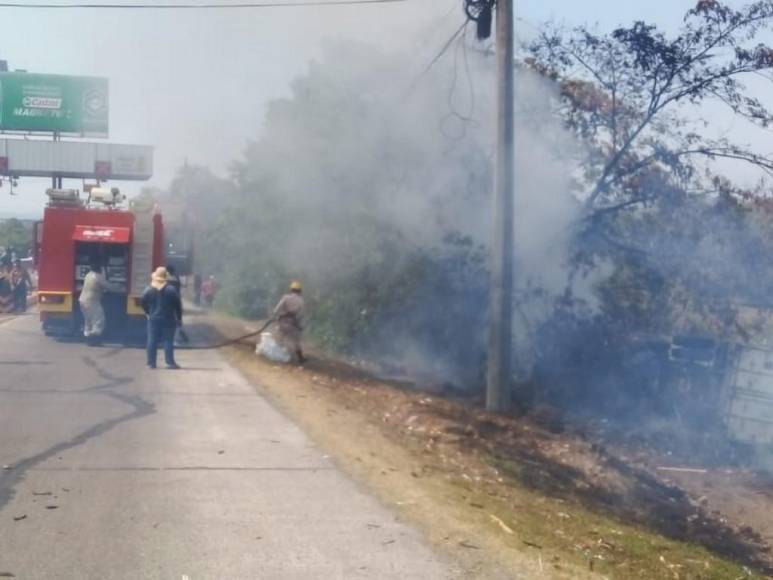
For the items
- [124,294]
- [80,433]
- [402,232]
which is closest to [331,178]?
[402,232]

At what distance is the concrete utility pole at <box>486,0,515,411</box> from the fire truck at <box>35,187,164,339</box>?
8.96m

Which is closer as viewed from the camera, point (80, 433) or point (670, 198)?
point (80, 433)

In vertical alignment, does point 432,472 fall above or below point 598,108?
below

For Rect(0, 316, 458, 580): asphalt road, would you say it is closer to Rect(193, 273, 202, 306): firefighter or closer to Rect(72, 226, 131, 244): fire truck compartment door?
Rect(72, 226, 131, 244): fire truck compartment door

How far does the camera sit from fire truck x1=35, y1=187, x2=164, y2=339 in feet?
69.5

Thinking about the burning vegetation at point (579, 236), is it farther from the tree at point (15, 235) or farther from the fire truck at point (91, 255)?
the tree at point (15, 235)

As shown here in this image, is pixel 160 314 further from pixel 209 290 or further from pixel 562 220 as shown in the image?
pixel 209 290

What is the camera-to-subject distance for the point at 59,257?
21.2m

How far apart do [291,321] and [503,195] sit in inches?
193

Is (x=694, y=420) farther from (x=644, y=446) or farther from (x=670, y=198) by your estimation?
(x=670, y=198)

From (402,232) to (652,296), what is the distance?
14.1ft

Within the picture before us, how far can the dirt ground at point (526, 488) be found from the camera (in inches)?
306

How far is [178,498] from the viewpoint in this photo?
8266 mm

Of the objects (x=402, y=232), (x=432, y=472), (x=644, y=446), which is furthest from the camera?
(x=402, y=232)
